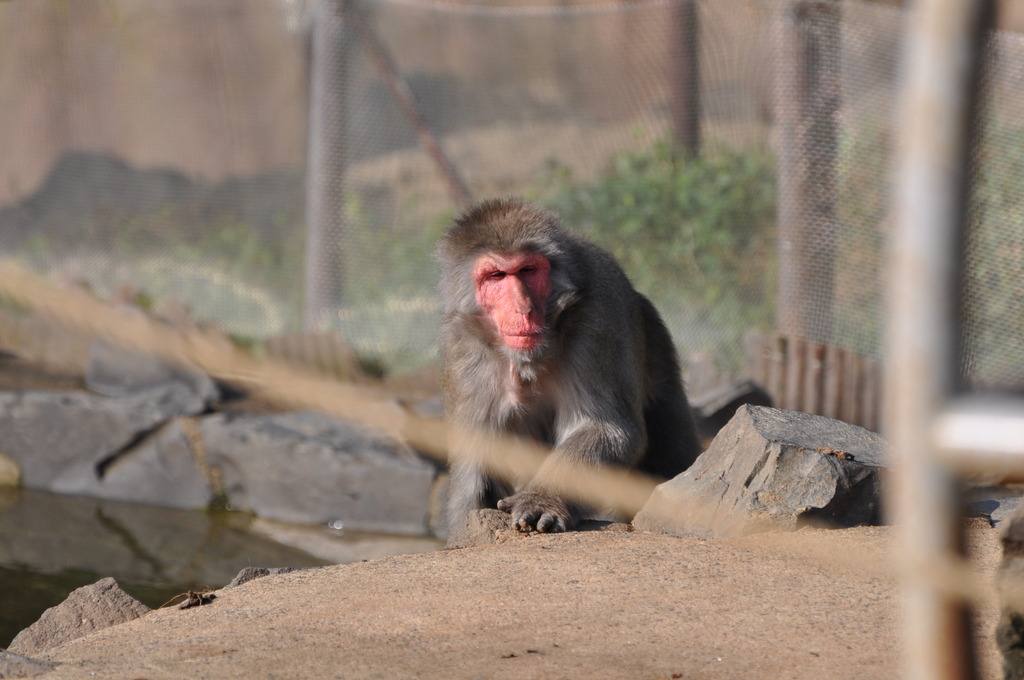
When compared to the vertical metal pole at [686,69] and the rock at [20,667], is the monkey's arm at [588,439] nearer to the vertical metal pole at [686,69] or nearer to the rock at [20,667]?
the rock at [20,667]

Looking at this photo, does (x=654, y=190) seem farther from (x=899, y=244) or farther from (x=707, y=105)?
(x=899, y=244)

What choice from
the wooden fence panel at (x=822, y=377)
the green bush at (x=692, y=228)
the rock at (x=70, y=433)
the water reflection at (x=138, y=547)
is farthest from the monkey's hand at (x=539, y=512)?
the rock at (x=70, y=433)

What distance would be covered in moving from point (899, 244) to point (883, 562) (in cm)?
212

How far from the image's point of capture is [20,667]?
235cm

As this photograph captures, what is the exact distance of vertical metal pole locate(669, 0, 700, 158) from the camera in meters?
6.55

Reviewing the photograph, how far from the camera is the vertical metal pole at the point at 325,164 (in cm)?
679

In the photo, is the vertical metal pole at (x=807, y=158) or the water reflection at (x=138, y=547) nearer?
the water reflection at (x=138, y=547)

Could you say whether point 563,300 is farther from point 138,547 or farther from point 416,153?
point 416,153

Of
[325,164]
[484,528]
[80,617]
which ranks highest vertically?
[325,164]

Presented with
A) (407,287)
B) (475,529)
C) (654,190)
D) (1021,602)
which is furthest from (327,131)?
(1021,602)

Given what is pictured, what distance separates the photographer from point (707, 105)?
664cm

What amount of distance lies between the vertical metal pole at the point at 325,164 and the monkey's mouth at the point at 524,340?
3.46 meters

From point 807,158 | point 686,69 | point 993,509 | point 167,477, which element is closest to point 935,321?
point 993,509

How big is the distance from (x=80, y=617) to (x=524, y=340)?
5.33ft
